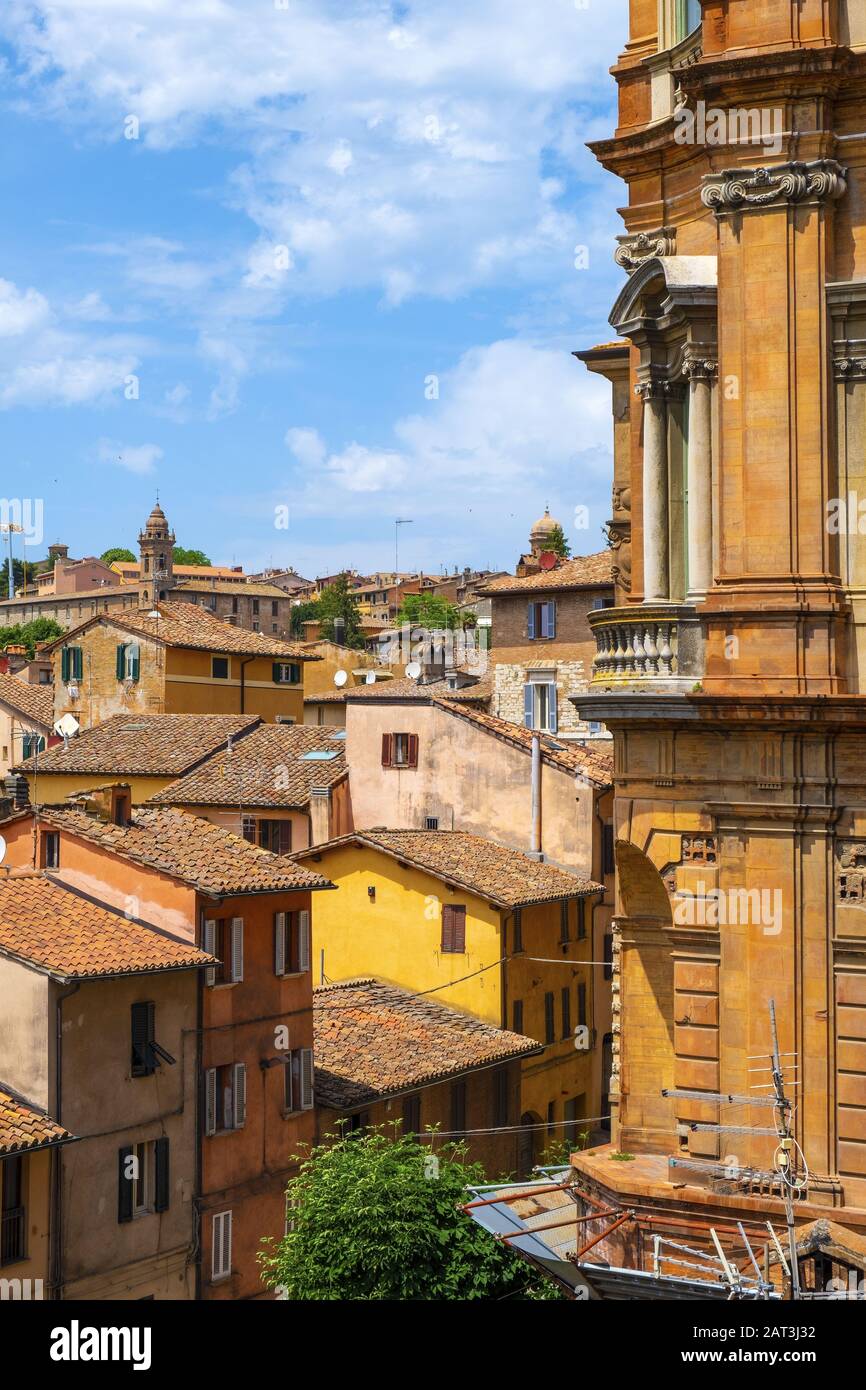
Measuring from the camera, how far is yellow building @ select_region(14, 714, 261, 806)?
4997cm

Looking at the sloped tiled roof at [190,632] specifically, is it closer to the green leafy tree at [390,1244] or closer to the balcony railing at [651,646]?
the green leafy tree at [390,1244]

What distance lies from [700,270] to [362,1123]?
782 inches

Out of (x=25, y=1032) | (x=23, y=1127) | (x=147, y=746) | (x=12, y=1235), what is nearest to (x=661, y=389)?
(x=23, y=1127)

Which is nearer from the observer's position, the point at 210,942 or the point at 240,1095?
the point at 240,1095

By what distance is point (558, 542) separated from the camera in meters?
89.1

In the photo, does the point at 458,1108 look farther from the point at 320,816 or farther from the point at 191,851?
the point at 320,816

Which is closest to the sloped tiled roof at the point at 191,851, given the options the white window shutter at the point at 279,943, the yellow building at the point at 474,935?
the white window shutter at the point at 279,943

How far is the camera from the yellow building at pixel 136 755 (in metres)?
50.0

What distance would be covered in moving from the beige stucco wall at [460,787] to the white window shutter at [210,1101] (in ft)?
49.9

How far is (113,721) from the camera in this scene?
Answer: 5606 cm

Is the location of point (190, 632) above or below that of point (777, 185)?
above

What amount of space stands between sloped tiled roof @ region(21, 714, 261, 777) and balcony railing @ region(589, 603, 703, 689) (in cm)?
3240

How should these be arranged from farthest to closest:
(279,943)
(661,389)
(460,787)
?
1. (460,787)
2. (279,943)
3. (661,389)

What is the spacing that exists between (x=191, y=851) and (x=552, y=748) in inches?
540
